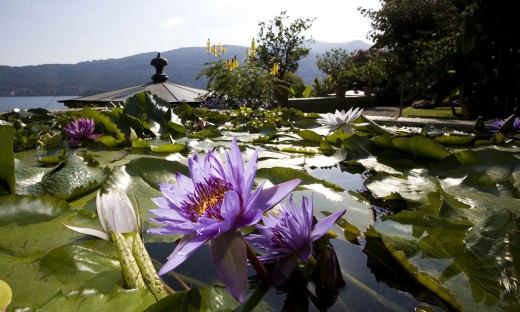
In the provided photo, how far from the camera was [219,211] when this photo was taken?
390 millimetres

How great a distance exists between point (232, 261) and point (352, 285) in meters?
0.19

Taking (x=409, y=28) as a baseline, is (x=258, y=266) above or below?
below

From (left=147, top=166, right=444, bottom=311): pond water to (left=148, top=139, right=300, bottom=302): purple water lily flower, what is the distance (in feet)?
0.27

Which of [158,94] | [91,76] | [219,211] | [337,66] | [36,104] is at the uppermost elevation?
[91,76]

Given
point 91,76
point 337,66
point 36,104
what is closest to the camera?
point 337,66

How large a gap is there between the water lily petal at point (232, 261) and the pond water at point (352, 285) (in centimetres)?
7

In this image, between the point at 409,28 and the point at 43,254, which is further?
the point at 409,28

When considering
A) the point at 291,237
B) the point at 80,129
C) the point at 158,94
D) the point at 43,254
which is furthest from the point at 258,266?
the point at 158,94

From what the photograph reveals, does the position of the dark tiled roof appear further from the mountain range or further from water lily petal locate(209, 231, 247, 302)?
the mountain range

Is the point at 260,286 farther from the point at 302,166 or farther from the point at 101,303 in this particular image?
the point at 302,166

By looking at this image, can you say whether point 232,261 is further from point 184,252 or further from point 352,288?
point 352,288

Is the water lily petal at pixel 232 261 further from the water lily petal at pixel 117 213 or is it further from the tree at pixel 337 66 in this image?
the tree at pixel 337 66

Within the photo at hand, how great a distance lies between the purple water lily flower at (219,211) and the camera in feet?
1.13

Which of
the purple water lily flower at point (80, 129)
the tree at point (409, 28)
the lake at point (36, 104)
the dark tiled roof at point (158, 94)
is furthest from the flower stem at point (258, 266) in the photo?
the tree at point (409, 28)
